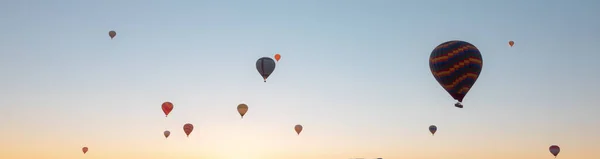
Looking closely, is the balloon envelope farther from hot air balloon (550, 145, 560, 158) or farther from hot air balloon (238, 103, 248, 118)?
hot air balloon (550, 145, 560, 158)

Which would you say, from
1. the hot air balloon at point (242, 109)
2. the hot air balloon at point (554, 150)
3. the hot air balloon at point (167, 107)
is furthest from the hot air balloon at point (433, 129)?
the hot air balloon at point (167, 107)

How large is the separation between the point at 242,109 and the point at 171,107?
5.73 metres

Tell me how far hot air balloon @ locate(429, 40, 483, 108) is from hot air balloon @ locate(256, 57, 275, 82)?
13354 mm

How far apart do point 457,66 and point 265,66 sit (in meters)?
15.2

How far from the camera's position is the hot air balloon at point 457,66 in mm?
49562

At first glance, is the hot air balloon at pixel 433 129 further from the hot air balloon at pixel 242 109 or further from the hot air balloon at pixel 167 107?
the hot air balloon at pixel 167 107

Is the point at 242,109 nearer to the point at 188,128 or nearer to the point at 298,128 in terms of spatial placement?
the point at 188,128

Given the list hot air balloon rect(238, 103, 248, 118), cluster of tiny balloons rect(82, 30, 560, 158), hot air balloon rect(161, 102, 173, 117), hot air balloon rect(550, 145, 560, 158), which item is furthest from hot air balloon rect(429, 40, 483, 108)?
hot air balloon rect(161, 102, 173, 117)

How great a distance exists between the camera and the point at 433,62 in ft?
167

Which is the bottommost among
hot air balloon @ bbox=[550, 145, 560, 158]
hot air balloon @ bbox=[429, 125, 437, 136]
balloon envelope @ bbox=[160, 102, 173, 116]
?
hot air balloon @ bbox=[550, 145, 560, 158]

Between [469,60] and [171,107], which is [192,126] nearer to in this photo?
[171,107]

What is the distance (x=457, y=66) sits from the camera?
49438 millimetres

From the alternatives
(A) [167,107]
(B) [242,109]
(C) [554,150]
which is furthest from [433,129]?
(A) [167,107]

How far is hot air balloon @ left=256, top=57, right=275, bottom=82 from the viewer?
189 feet
